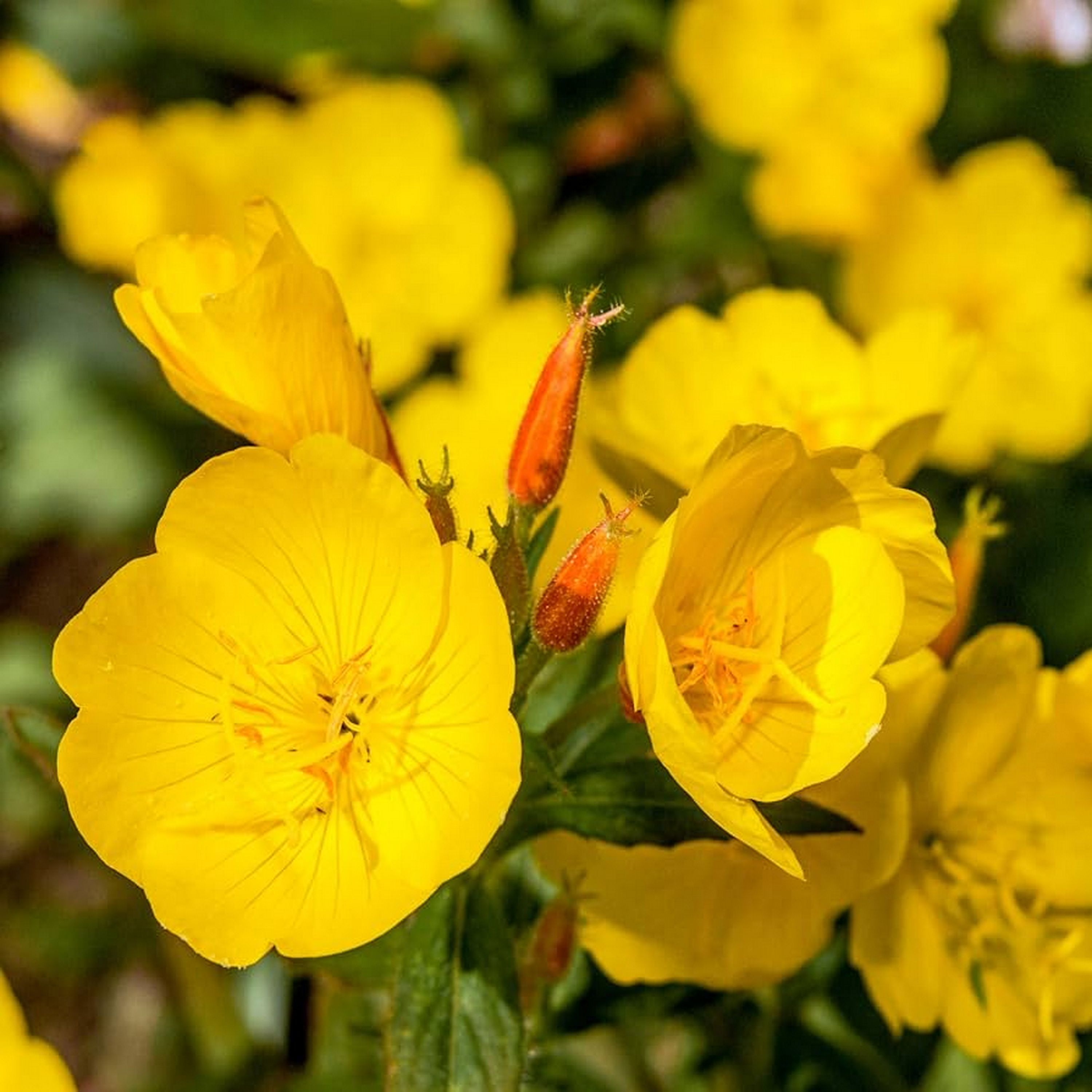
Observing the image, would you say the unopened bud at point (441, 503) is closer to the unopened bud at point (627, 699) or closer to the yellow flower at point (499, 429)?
the unopened bud at point (627, 699)

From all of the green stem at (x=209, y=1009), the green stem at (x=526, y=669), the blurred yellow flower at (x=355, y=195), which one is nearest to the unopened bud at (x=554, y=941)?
the green stem at (x=526, y=669)

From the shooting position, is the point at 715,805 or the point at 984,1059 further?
the point at 984,1059

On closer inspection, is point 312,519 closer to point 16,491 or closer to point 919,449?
point 919,449

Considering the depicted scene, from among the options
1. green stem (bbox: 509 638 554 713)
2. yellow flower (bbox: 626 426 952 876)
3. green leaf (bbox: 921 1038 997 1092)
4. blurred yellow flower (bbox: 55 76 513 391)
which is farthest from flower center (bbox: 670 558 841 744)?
blurred yellow flower (bbox: 55 76 513 391)

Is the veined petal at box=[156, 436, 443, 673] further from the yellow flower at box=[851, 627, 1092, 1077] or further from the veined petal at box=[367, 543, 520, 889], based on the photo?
the yellow flower at box=[851, 627, 1092, 1077]

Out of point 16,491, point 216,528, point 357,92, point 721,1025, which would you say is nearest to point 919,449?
point 216,528

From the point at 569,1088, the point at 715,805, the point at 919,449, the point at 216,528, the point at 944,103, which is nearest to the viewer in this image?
the point at 715,805

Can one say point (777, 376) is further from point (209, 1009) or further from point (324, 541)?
point (209, 1009)
